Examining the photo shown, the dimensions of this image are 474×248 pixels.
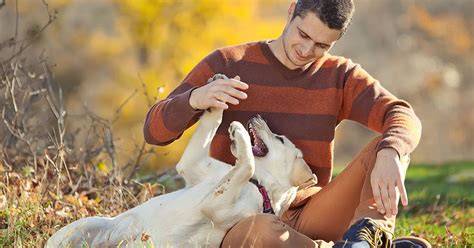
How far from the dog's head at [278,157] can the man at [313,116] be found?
185 millimetres

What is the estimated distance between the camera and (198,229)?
4.47 m

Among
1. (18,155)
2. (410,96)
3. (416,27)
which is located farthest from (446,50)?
(18,155)

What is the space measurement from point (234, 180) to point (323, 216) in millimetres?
724

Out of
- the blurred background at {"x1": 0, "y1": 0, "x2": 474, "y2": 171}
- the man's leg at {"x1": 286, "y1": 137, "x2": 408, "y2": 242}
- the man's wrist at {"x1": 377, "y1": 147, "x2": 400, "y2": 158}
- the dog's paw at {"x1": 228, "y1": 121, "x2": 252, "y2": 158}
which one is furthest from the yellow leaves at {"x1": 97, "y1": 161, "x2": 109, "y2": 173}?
the blurred background at {"x1": 0, "y1": 0, "x2": 474, "y2": 171}

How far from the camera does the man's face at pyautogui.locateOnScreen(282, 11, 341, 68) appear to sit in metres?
4.87

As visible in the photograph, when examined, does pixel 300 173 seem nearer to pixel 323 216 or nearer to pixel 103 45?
pixel 323 216

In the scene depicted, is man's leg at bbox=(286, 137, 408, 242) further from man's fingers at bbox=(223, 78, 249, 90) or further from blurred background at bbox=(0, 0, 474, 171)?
blurred background at bbox=(0, 0, 474, 171)

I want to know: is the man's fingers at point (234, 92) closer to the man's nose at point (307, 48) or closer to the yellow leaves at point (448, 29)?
the man's nose at point (307, 48)

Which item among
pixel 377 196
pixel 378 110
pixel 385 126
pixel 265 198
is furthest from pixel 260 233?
pixel 378 110

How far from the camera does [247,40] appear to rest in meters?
34.2

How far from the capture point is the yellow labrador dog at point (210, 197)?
14.4 ft

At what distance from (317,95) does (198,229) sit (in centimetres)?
108

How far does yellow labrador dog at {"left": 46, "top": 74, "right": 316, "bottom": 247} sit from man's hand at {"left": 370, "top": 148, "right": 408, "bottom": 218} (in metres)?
0.36

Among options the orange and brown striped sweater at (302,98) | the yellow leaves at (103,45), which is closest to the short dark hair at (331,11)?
the orange and brown striped sweater at (302,98)
